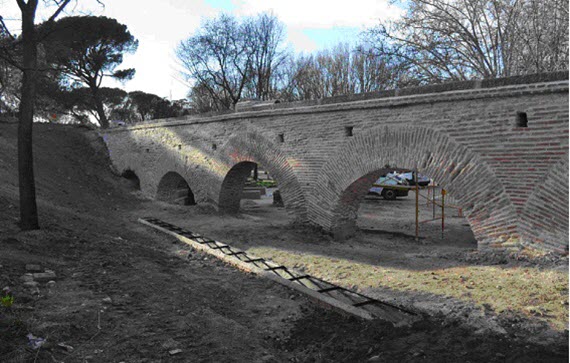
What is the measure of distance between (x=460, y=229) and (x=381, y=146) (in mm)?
5214

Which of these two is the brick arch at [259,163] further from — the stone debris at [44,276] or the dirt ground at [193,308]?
the stone debris at [44,276]

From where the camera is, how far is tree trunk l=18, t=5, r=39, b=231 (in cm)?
766

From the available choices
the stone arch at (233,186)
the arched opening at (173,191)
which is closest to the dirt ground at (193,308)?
the stone arch at (233,186)

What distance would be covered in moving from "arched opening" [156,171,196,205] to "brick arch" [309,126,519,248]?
7.30m

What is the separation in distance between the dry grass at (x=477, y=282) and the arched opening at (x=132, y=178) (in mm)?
11242

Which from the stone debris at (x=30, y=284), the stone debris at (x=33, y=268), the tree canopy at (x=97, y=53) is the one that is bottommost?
the stone debris at (x=30, y=284)

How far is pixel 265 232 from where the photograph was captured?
10.3 meters

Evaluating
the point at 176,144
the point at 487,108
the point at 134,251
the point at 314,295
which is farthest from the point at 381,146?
the point at 176,144

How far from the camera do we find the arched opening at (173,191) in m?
16.0

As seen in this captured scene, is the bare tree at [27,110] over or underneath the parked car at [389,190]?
over

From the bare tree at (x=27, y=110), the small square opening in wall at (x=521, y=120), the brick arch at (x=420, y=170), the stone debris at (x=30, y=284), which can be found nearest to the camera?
the stone debris at (x=30, y=284)

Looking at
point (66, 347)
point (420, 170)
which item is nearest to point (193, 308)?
point (66, 347)

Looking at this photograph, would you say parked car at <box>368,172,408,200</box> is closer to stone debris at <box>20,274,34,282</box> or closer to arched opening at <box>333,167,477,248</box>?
arched opening at <box>333,167,477,248</box>

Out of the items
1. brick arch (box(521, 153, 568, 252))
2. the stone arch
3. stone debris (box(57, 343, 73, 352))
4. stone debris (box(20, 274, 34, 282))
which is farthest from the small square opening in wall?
the stone arch
